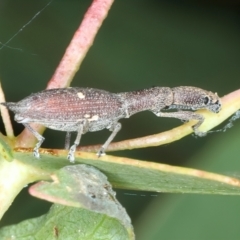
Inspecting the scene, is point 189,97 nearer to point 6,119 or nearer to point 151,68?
point 151,68

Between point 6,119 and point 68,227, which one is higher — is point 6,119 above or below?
above

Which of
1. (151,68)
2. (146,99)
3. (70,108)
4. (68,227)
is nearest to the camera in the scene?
(68,227)

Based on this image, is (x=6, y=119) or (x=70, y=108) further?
(x=70, y=108)

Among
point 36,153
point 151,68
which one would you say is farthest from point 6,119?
point 151,68

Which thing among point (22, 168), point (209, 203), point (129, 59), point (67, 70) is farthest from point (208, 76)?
point (22, 168)

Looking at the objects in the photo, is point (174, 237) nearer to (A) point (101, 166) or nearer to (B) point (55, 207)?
(B) point (55, 207)

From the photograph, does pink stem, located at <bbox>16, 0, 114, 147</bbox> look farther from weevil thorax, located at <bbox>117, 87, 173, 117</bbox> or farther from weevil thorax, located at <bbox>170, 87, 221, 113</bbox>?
weevil thorax, located at <bbox>170, 87, 221, 113</bbox>
